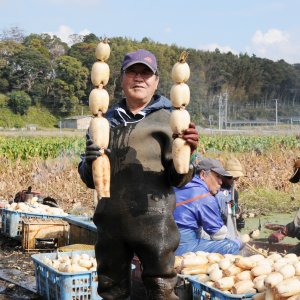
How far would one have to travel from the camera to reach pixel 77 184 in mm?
12219

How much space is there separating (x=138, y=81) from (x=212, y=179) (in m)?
2.61

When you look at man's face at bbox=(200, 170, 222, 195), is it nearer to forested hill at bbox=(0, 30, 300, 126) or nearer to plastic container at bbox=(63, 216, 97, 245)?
plastic container at bbox=(63, 216, 97, 245)

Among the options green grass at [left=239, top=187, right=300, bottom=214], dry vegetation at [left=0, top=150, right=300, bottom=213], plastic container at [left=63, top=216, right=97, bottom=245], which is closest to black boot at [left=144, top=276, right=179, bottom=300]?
plastic container at [left=63, top=216, right=97, bottom=245]

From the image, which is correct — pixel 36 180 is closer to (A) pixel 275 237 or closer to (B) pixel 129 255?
(A) pixel 275 237

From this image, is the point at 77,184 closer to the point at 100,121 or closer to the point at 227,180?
the point at 227,180

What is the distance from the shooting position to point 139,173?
9.79 ft

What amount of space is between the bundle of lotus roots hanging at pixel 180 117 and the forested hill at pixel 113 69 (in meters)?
43.0

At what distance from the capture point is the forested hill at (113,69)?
70.7m

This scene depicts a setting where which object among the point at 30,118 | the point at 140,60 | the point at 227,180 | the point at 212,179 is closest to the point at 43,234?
the point at 227,180

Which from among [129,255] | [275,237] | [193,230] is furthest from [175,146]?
[275,237]

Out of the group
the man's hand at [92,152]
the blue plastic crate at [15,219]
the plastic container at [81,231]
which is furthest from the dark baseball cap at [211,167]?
the blue plastic crate at [15,219]

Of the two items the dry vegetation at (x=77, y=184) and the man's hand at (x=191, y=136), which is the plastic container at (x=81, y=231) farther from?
the man's hand at (x=191, y=136)

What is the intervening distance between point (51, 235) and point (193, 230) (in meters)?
2.98

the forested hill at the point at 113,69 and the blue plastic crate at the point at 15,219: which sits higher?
the forested hill at the point at 113,69
